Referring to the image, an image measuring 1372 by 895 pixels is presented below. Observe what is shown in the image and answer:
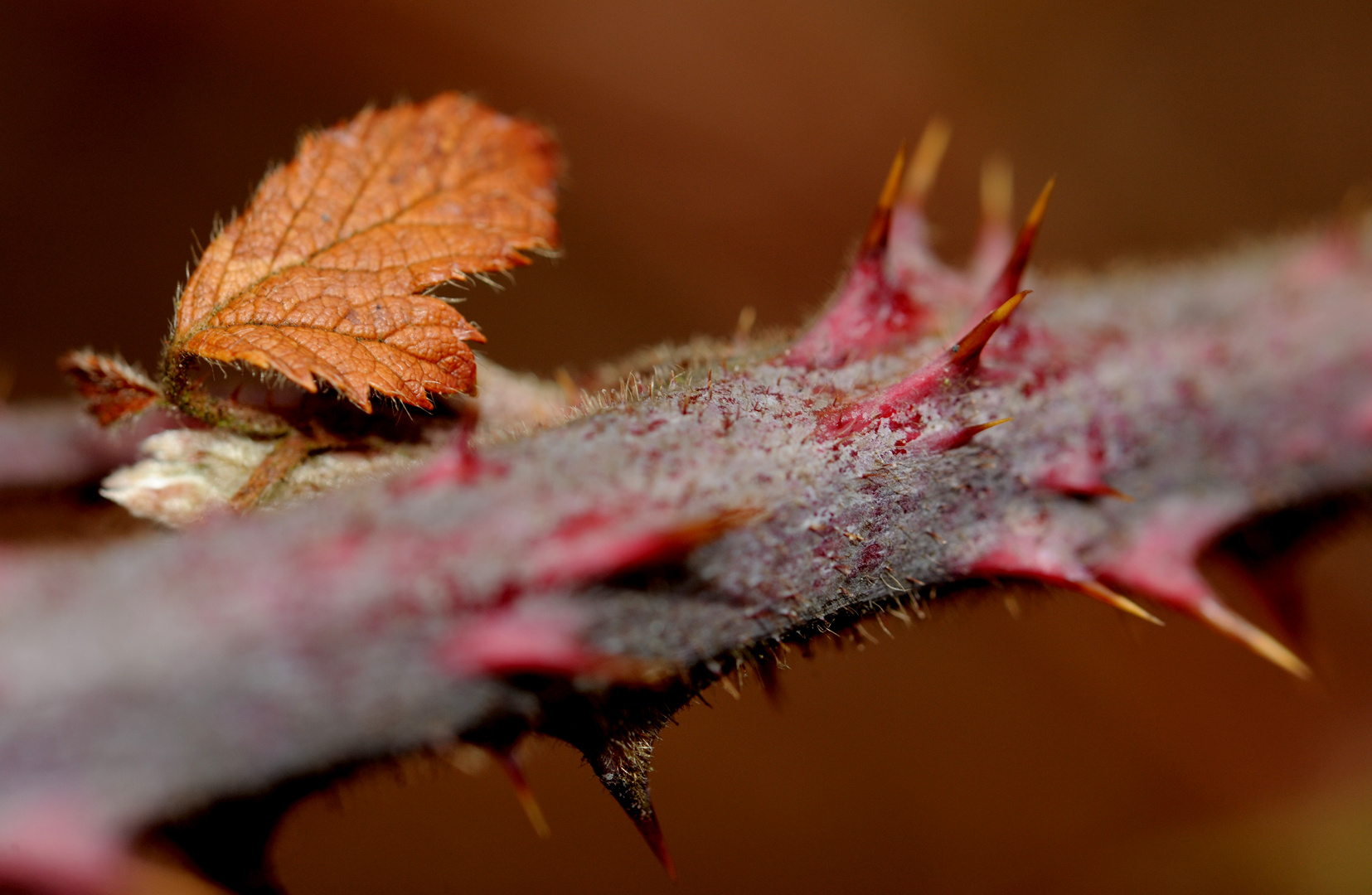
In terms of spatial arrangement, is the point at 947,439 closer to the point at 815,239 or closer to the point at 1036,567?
the point at 1036,567

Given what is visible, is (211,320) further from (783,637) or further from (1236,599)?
(1236,599)

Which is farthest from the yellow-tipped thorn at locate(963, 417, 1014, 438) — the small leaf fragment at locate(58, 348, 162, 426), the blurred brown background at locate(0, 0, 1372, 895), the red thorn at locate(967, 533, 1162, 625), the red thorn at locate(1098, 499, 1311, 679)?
the blurred brown background at locate(0, 0, 1372, 895)

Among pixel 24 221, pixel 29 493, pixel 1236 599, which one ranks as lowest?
pixel 1236 599

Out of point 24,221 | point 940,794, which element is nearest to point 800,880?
point 940,794

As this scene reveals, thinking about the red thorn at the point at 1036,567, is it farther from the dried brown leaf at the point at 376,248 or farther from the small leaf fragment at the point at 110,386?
the small leaf fragment at the point at 110,386

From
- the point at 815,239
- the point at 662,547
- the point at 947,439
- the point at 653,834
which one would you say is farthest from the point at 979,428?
the point at 815,239

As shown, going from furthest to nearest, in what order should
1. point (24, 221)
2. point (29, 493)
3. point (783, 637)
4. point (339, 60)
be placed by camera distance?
point (339, 60) < point (24, 221) < point (29, 493) < point (783, 637)

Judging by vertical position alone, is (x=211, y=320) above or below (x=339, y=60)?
below

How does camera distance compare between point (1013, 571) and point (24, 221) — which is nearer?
point (1013, 571)
